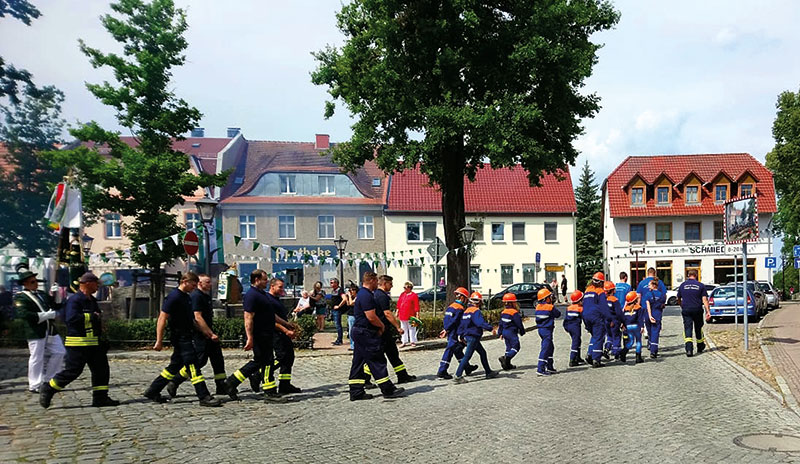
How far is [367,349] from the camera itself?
10.1 metres

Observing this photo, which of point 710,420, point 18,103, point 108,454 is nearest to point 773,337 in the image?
point 710,420

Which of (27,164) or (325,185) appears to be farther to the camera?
(325,185)

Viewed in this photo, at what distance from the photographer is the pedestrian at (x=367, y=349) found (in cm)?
1006

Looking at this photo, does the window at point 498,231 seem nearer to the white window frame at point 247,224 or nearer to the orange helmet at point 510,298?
the white window frame at point 247,224

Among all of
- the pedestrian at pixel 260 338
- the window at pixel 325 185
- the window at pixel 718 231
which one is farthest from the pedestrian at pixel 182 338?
the window at pixel 718 231

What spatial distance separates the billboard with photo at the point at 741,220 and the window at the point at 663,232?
36305 mm

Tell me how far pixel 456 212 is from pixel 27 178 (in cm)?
1790

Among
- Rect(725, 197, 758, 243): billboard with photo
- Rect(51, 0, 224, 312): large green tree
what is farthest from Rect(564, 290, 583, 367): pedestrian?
Rect(51, 0, 224, 312): large green tree

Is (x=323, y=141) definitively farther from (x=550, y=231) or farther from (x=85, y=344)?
(x=85, y=344)

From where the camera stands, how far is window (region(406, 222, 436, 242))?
49.5 m

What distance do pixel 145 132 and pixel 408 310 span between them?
38.1 feet

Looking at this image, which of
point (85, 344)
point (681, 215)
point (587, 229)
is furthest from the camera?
point (587, 229)

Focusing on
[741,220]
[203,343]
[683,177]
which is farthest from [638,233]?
[203,343]

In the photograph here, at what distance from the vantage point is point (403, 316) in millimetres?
16781
